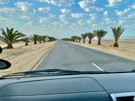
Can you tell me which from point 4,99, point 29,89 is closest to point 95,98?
point 29,89

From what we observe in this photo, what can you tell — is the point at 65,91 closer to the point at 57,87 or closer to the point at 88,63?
the point at 57,87

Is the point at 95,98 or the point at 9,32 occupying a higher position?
the point at 9,32

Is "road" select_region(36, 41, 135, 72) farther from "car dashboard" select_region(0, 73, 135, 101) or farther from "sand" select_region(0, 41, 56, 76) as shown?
"car dashboard" select_region(0, 73, 135, 101)

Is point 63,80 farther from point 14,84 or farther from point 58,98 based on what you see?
point 14,84

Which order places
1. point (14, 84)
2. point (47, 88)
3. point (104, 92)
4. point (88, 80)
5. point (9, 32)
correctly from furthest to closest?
point (9, 32) < point (88, 80) < point (14, 84) < point (47, 88) < point (104, 92)

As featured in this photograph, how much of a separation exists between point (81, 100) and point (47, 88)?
546mm

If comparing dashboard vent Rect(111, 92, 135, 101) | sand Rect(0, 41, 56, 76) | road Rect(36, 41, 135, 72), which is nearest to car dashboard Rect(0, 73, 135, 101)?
dashboard vent Rect(111, 92, 135, 101)

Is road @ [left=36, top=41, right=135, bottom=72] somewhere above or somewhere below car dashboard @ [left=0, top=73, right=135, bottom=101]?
below

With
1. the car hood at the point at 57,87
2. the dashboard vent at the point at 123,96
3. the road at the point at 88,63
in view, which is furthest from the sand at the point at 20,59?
the dashboard vent at the point at 123,96

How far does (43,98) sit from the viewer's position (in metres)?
1.62

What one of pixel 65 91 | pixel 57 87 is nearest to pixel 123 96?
pixel 65 91

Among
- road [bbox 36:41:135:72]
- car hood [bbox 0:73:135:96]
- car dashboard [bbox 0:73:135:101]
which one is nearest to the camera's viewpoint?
car dashboard [bbox 0:73:135:101]

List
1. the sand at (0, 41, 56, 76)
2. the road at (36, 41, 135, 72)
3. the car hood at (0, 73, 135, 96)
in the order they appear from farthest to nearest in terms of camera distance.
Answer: the road at (36, 41, 135, 72) → the sand at (0, 41, 56, 76) → the car hood at (0, 73, 135, 96)

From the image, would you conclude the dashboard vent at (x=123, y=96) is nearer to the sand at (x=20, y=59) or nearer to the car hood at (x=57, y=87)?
the car hood at (x=57, y=87)
